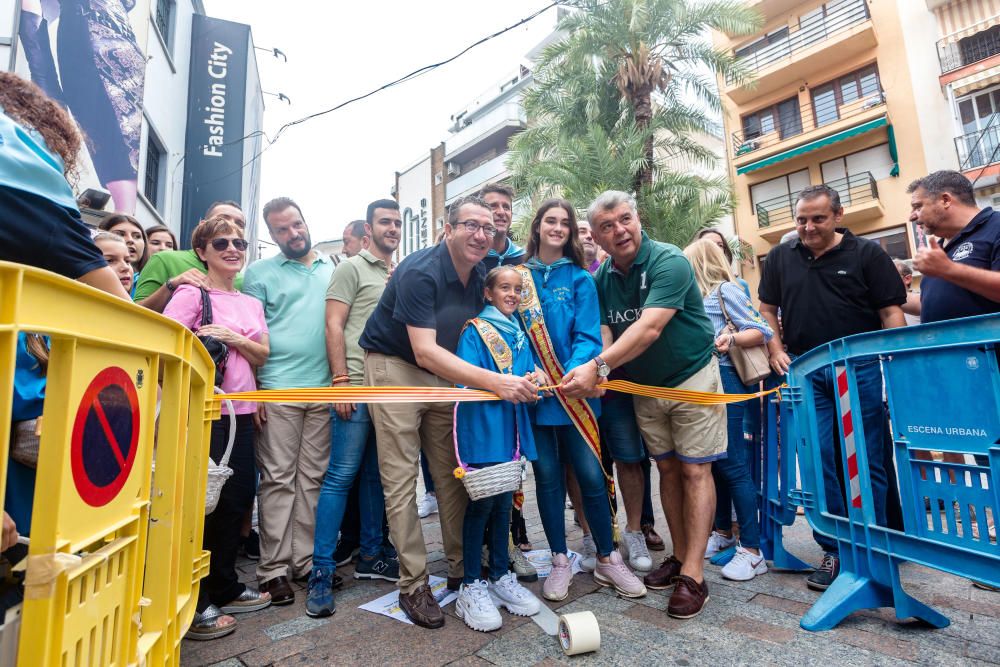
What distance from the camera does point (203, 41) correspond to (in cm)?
1135

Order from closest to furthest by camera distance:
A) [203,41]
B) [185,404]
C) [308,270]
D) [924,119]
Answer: [185,404] < [308,270] < [203,41] < [924,119]

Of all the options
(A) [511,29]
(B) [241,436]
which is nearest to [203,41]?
(A) [511,29]

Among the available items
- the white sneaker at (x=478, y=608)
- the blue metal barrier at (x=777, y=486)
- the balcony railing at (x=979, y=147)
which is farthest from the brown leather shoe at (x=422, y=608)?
the balcony railing at (x=979, y=147)

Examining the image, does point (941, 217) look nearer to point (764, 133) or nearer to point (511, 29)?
point (511, 29)

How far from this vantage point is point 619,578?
279cm

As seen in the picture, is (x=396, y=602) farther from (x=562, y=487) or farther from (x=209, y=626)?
(x=562, y=487)

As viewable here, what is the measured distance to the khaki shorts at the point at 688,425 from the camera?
290cm

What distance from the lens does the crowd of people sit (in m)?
2.66

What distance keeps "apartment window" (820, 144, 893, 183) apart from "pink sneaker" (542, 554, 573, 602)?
63.8 feet

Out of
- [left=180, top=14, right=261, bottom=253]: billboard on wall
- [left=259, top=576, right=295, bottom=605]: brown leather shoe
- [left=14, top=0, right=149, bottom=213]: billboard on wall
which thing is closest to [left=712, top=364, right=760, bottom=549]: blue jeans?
[left=259, top=576, right=295, bottom=605]: brown leather shoe

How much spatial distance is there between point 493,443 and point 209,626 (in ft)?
4.83

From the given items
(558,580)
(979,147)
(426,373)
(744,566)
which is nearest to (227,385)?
(426,373)

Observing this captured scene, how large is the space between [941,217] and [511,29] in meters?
5.80

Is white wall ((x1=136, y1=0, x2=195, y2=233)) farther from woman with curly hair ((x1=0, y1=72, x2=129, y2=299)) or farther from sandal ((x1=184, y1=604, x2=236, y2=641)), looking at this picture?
woman with curly hair ((x1=0, y1=72, x2=129, y2=299))
